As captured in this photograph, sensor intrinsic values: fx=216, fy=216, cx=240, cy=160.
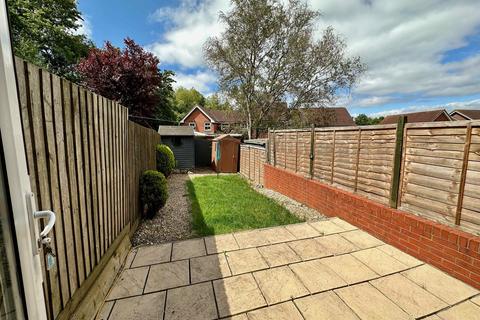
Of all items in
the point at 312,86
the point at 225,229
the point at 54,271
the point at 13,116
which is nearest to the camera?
the point at 13,116

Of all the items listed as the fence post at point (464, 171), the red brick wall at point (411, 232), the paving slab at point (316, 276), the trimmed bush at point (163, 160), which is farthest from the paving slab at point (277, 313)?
the trimmed bush at point (163, 160)

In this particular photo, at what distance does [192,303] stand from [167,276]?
610 millimetres

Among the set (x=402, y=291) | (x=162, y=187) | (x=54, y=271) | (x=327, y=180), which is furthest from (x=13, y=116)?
(x=327, y=180)

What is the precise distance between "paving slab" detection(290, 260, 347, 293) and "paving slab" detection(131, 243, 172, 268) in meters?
1.83

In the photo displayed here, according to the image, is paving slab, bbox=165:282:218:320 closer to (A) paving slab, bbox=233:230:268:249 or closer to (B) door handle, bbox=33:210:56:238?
(A) paving slab, bbox=233:230:268:249

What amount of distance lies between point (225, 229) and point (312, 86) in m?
15.3

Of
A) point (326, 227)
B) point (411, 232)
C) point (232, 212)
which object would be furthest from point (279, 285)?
point (232, 212)

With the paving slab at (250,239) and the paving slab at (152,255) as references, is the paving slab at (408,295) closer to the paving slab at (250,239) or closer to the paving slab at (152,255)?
the paving slab at (250,239)

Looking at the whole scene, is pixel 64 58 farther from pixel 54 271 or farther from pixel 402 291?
pixel 402 291

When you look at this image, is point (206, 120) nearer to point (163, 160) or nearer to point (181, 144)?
point (181, 144)

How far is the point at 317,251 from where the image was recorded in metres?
3.22

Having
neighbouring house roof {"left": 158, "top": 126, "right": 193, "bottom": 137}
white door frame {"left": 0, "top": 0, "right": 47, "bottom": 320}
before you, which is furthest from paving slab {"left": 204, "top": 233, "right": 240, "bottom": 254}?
Result: neighbouring house roof {"left": 158, "top": 126, "right": 193, "bottom": 137}

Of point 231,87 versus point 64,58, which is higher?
point 64,58

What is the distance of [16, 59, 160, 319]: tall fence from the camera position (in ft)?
4.43
